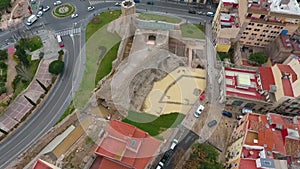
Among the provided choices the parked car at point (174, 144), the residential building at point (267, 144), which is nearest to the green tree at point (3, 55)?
the parked car at point (174, 144)

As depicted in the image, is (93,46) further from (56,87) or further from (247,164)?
(247,164)

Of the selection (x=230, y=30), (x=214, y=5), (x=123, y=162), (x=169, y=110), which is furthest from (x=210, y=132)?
(x=214, y=5)

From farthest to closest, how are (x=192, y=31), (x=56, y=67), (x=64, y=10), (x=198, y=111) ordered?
(x=64, y=10)
(x=192, y=31)
(x=56, y=67)
(x=198, y=111)

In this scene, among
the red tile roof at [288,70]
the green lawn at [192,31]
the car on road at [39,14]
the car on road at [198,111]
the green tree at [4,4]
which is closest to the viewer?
the red tile roof at [288,70]

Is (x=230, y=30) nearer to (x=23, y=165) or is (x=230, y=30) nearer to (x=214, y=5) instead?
(x=214, y=5)

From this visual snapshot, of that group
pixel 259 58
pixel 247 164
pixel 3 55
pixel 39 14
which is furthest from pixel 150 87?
pixel 39 14

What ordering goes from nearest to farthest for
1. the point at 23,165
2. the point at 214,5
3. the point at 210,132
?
the point at 23,165 < the point at 210,132 < the point at 214,5

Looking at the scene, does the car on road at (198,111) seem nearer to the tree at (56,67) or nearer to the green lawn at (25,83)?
the tree at (56,67)
